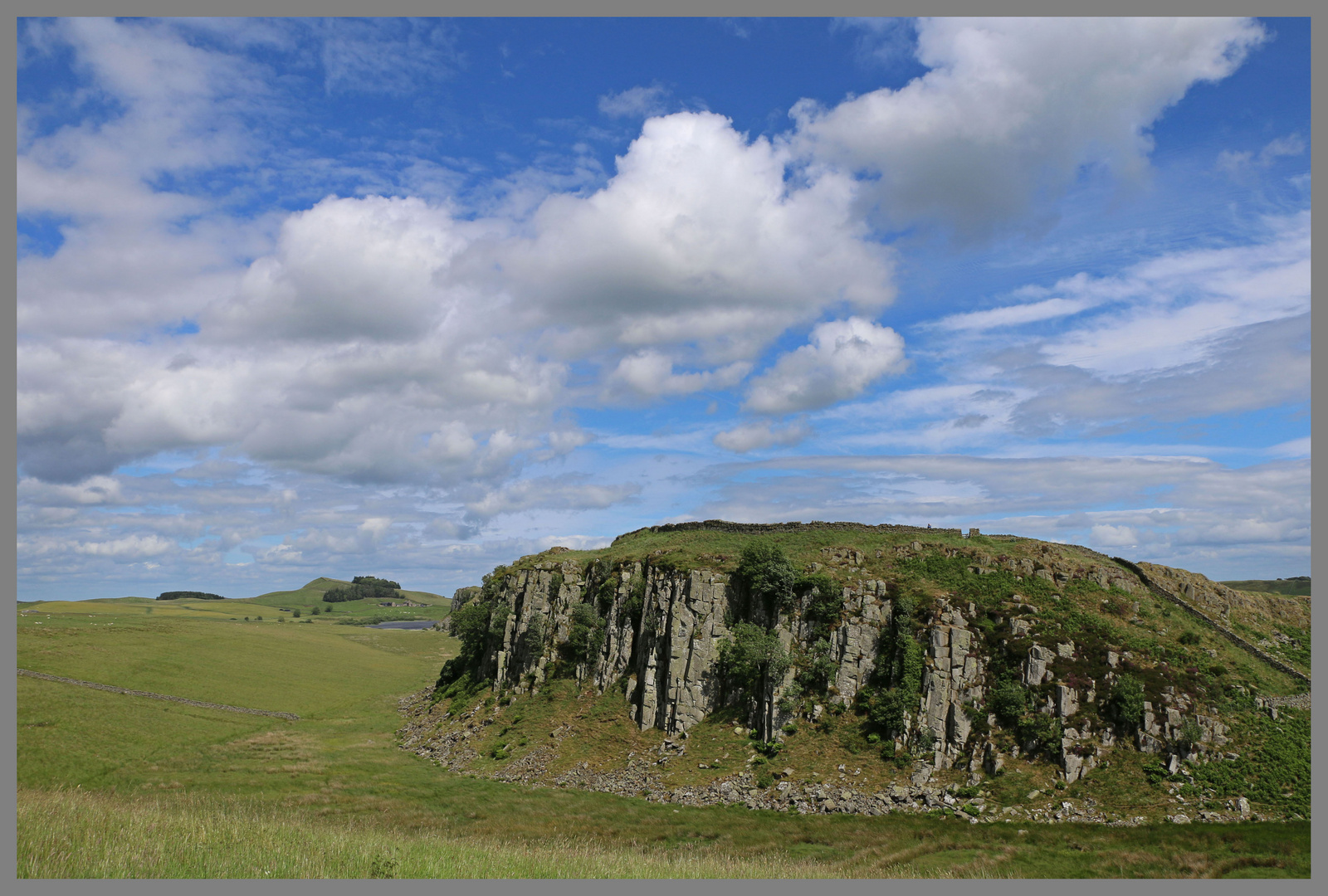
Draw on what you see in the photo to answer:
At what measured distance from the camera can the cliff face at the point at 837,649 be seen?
5525 cm

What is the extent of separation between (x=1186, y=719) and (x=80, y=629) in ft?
605

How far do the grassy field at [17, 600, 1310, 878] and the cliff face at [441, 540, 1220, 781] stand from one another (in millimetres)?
8891

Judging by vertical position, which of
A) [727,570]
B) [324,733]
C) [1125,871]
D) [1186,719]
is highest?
[727,570]

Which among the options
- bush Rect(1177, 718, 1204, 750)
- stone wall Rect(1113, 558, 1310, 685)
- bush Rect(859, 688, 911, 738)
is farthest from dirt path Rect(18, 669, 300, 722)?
stone wall Rect(1113, 558, 1310, 685)

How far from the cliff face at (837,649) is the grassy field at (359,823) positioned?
8891 mm

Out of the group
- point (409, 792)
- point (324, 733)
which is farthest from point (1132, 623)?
point (324, 733)

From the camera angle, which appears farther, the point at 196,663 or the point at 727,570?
the point at 196,663

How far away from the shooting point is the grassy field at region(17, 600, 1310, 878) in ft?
84.6

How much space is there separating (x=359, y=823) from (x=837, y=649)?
141ft

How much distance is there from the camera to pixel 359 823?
48.6m

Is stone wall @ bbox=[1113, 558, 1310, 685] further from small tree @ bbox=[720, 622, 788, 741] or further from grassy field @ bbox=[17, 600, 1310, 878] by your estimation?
small tree @ bbox=[720, 622, 788, 741]

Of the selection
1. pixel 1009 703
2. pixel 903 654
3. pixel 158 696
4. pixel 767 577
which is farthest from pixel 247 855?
pixel 158 696

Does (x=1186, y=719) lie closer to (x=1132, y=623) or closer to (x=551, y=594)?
(x=1132, y=623)

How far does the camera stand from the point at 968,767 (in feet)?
175
